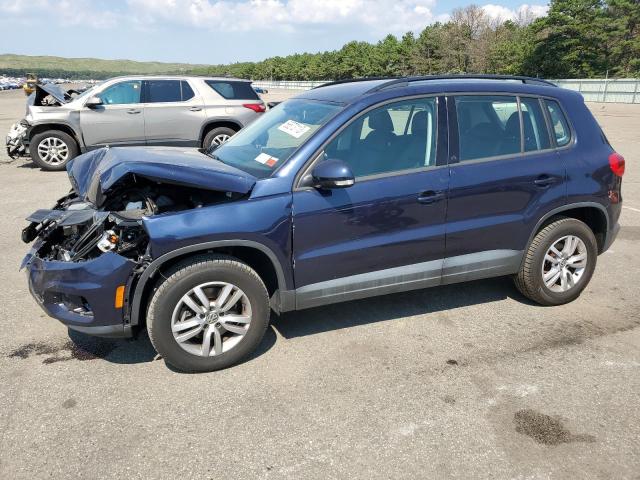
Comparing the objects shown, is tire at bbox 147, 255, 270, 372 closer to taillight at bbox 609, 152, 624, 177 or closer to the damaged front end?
the damaged front end

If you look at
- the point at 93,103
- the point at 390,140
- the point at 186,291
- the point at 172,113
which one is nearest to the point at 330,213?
the point at 390,140

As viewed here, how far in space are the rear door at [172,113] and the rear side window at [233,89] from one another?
514 mm

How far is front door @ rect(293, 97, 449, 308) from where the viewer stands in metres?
3.49

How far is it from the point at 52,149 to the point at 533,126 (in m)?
9.53

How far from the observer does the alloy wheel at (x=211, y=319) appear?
3.27m

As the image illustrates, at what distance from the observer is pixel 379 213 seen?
3596 millimetres

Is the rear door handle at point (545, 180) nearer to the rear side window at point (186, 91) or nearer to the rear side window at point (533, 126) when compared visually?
the rear side window at point (533, 126)

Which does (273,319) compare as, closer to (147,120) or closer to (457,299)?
(457,299)

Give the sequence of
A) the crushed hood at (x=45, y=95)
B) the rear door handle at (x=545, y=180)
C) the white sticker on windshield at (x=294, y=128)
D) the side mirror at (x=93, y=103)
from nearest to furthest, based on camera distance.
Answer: the white sticker on windshield at (x=294, y=128)
the rear door handle at (x=545, y=180)
the side mirror at (x=93, y=103)
the crushed hood at (x=45, y=95)

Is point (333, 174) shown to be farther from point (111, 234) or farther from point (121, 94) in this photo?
point (121, 94)

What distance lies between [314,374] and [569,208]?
8.13 ft

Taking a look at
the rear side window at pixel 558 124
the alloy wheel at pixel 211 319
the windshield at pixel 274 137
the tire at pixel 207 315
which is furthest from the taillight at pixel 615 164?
the alloy wheel at pixel 211 319

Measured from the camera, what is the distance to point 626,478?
2529 mm

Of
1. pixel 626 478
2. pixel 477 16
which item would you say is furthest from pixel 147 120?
pixel 477 16
